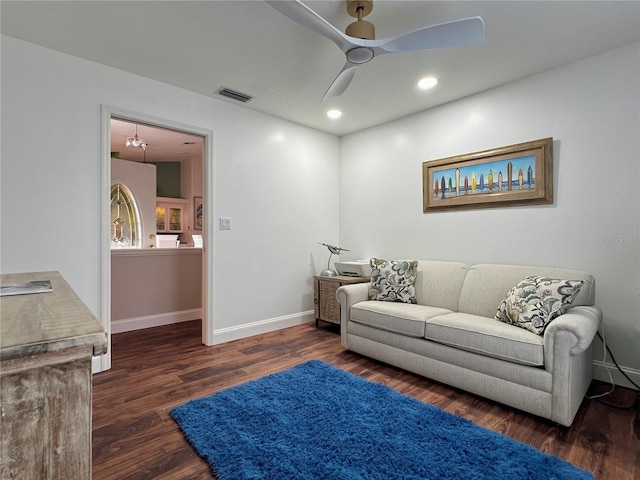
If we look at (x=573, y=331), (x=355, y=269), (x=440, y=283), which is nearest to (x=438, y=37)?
(x=573, y=331)

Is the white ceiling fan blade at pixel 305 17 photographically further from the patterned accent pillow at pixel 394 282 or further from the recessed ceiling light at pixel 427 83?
the patterned accent pillow at pixel 394 282

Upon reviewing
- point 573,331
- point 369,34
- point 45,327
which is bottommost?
point 573,331

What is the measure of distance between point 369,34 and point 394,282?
2036mm

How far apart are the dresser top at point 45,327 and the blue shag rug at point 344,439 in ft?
3.65

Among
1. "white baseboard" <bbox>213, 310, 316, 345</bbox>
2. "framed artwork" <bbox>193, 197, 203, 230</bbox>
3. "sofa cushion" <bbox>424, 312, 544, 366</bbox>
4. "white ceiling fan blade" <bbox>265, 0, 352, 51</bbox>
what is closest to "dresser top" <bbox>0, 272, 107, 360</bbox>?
"white ceiling fan blade" <bbox>265, 0, 352, 51</bbox>

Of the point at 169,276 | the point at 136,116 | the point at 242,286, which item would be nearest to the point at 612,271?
the point at 242,286

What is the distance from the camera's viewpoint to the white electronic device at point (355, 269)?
389 centimetres

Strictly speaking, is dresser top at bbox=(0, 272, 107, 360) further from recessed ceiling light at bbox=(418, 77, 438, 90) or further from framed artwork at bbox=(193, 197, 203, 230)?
framed artwork at bbox=(193, 197, 203, 230)

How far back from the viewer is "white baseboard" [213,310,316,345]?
11.2 ft

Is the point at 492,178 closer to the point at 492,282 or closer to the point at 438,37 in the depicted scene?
the point at 492,282

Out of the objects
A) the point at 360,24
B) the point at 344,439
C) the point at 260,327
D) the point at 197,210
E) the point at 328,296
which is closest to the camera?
the point at 344,439

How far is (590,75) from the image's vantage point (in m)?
2.60

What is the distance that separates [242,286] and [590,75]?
3.55 meters

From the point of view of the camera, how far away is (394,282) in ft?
10.4
